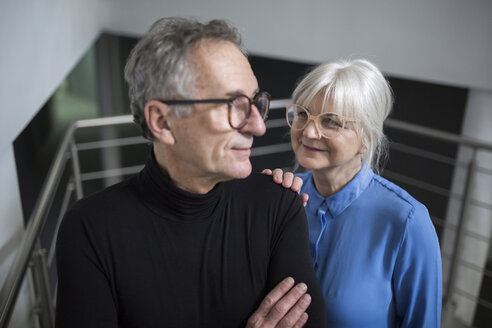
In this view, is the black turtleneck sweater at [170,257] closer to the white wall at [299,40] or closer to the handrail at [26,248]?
the handrail at [26,248]

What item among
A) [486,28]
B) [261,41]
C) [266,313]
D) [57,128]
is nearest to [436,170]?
[486,28]

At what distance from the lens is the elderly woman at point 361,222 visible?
85cm

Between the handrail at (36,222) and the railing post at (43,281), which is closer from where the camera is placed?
the handrail at (36,222)

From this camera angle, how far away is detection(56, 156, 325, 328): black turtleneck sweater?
698 millimetres

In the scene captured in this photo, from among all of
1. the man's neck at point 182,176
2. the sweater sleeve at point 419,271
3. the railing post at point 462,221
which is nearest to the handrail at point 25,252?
the man's neck at point 182,176

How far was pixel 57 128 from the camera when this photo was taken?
9.76ft

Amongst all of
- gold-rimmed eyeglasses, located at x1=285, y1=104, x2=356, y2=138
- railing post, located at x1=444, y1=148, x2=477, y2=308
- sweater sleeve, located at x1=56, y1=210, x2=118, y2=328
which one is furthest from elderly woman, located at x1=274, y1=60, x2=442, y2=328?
railing post, located at x1=444, y1=148, x2=477, y2=308

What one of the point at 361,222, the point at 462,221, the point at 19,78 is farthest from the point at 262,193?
the point at 462,221

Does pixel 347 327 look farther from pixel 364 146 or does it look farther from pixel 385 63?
pixel 385 63

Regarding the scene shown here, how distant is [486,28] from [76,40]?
1882 millimetres

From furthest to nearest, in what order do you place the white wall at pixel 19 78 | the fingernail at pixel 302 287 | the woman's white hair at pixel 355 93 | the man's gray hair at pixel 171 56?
the white wall at pixel 19 78
the woman's white hair at pixel 355 93
the fingernail at pixel 302 287
the man's gray hair at pixel 171 56

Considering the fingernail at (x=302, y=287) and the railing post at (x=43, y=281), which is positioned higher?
the fingernail at (x=302, y=287)

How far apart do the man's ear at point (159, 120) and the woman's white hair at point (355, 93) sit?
0.34m

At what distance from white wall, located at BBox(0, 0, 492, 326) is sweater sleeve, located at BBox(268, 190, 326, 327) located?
0.86 meters
